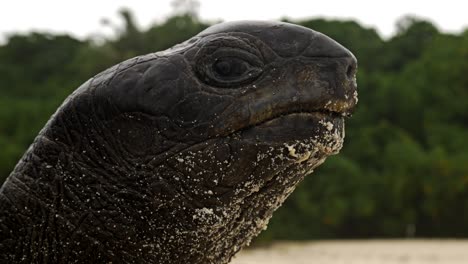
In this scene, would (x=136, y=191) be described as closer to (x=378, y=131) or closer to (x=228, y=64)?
(x=228, y=64)

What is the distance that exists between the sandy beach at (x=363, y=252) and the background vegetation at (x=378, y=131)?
4.39 ft

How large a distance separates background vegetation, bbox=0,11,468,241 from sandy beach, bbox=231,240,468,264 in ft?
4.39

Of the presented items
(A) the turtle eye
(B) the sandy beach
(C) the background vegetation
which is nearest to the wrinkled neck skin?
(A) the turtle eye

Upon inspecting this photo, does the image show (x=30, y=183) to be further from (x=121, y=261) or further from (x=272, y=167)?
(x=272, y=167)

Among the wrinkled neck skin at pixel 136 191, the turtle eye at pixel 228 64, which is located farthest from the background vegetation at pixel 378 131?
the turtle eye at pixel 228 64

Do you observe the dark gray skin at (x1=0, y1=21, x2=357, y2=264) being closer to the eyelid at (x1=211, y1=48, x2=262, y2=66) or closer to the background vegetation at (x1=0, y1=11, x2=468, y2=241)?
the eyelid at (x1=211, y1=48, x2=262, y2=66)

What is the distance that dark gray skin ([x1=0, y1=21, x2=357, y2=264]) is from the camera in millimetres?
1687

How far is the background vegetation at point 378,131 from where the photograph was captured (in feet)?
74.7

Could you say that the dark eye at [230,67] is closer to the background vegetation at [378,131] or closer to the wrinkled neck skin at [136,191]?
the wrinkled neck skin at [136,191]

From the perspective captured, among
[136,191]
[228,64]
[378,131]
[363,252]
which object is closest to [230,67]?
[228,64]

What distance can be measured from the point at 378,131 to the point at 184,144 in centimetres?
2539

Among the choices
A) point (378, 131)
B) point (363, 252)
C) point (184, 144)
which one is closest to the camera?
point (184, 144)

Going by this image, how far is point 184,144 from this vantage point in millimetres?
1693

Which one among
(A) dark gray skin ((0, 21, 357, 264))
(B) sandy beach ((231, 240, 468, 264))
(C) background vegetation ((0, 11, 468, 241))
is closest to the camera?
(A) dark gray skin ((0, 21, 357, 264))
